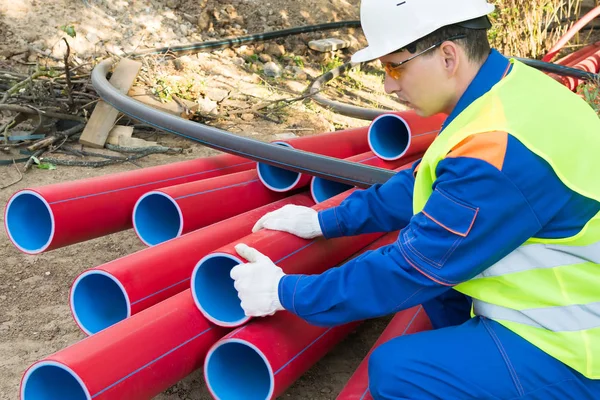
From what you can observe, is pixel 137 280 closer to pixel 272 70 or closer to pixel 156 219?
pixel 156 219

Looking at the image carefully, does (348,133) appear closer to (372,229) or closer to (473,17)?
(372,229)

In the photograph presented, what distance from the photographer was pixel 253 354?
2.32 meters

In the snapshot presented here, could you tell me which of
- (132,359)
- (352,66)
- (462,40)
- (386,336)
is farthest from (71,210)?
(352,66)

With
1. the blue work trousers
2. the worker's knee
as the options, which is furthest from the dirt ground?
the blue work trousers

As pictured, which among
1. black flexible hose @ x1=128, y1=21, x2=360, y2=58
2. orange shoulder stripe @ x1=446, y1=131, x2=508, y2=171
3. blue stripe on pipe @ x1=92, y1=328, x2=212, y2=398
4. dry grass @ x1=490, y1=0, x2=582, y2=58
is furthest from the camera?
dry grass @ x1=490, y1=0, x2=582, y2=58

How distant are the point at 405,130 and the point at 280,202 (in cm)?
106

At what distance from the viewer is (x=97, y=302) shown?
2572 millimetres

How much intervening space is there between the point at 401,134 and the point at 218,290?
1.78 m

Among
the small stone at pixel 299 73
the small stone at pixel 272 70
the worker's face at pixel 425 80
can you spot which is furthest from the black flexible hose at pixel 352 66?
the worker's face at pixel 425 80

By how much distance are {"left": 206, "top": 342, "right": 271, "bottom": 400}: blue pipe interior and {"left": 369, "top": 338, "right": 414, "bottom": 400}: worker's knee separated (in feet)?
1.40

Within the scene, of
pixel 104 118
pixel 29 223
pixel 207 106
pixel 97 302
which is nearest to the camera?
pixel 97 302

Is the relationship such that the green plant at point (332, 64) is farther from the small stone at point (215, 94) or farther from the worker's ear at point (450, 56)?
the worker's ear at point (450, 56)

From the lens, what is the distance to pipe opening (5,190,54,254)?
9.11ft

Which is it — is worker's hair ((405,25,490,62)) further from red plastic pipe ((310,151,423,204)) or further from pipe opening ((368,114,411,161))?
pipe opening ((368,114,411,161))
